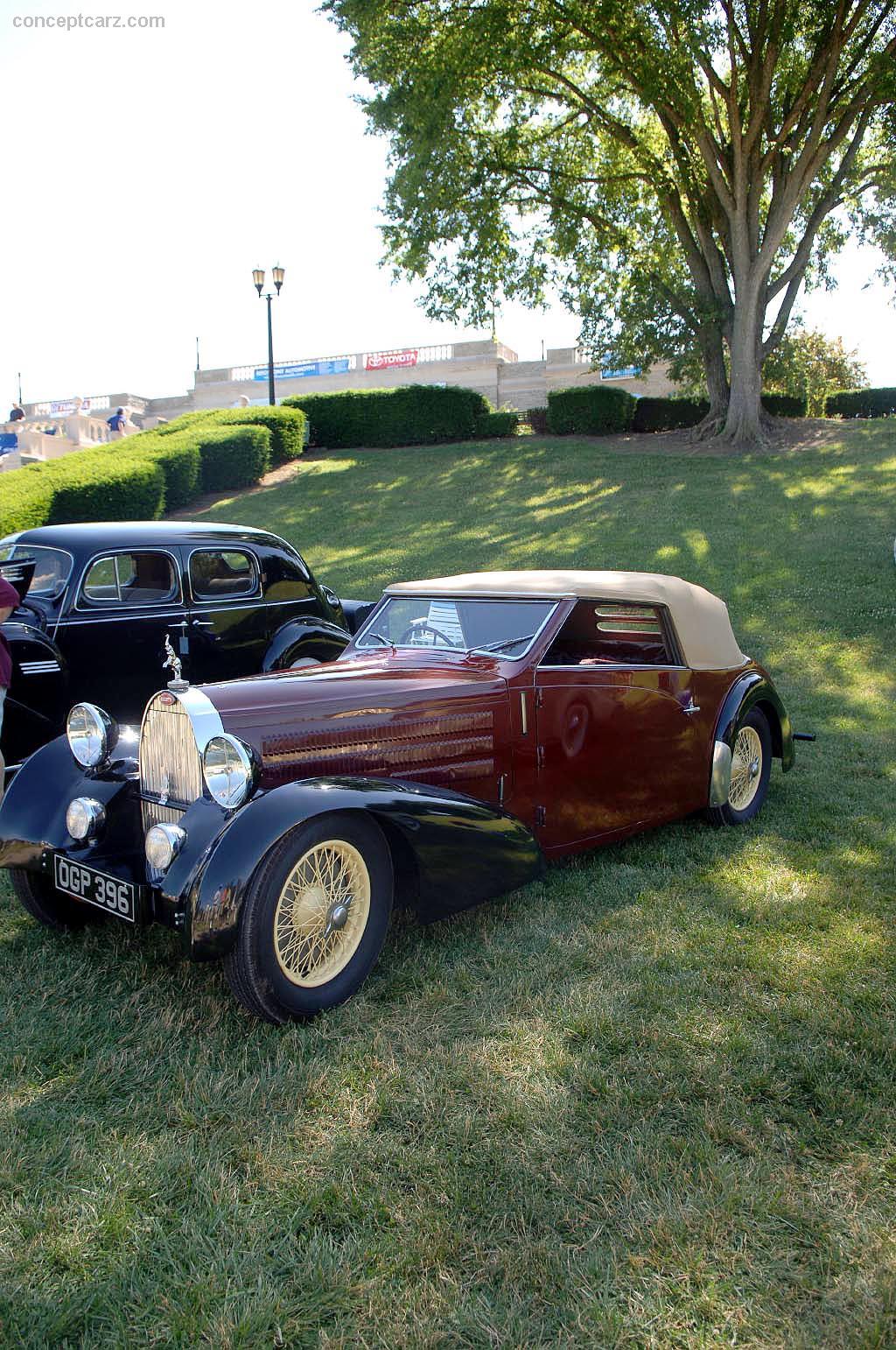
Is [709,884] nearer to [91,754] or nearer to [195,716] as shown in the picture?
[195,716]

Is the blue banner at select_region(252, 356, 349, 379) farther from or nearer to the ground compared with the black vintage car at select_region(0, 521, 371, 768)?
farther from the ground

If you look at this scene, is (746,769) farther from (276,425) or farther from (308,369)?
(308,369)

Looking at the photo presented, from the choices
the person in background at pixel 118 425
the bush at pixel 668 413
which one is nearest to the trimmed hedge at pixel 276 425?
the bush at pixel 668 413

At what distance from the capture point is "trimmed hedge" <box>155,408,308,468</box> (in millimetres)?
23000

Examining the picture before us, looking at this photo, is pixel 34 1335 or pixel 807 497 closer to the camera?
pixel 34 1335

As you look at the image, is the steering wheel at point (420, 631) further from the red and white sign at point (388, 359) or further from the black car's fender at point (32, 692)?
the red and white sign at point (388, 359)

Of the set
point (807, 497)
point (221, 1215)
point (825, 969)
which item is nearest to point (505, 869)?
point (825, 969)

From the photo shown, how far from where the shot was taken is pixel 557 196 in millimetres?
21203

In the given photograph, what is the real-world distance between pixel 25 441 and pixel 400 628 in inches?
1245

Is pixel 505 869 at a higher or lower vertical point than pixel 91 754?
lower

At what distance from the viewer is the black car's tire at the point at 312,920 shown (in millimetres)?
3152

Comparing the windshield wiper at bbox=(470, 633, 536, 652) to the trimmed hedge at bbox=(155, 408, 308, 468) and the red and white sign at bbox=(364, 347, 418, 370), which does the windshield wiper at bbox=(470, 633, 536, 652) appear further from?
the red and white sign at bbox=(364, 347, 418, 370)

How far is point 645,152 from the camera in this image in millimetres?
20125

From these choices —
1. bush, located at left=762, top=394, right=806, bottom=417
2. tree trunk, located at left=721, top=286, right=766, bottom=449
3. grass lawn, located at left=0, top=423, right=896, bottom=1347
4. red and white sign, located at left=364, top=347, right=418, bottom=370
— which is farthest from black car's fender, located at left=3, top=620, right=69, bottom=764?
red and white sign, located at left=364, top=347, right=418, bottom=370
